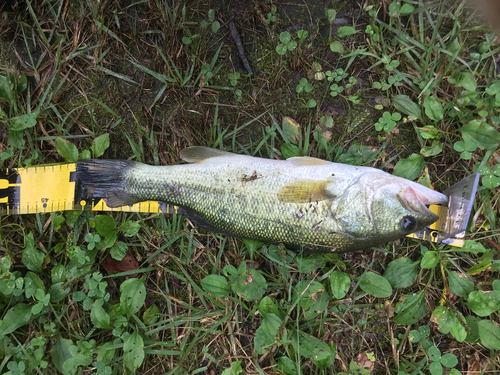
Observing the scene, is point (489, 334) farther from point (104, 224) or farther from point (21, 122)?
point (21, 122)

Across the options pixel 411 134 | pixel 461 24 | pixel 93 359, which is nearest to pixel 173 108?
pixel 411 134

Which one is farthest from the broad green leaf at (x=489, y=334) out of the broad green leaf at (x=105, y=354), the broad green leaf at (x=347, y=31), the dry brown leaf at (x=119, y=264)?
the broad green leaf at (x=105, y=354)

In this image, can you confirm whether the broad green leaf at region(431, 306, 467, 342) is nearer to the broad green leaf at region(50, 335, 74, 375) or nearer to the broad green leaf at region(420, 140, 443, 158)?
the broad green leaf at region(420, 140, 443, 158)

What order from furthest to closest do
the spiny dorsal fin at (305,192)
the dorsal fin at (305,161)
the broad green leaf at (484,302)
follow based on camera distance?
1. the broad green leaf at (484,302)
2. the dorsal fin at (305,161)
3. the spiny dorsal fin at (305,192)

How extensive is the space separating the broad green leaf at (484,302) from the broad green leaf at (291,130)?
2.30 m

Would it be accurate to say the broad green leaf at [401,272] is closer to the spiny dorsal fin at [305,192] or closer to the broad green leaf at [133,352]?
the spiny dorsal fin at [305,192]

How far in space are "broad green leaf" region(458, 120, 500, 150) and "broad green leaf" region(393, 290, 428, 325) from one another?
157 centimetres

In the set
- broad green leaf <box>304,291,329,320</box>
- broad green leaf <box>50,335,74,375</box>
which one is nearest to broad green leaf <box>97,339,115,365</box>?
broad green leaf <box>50,335,74,375</box>

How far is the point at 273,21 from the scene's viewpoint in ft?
10.3

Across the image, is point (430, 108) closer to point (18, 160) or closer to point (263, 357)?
point (263, 357)

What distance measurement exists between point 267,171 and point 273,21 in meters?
1.62

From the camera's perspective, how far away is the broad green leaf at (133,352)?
2.99 metres

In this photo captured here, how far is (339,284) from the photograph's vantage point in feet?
9.75

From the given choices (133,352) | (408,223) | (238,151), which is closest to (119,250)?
(133,352)
